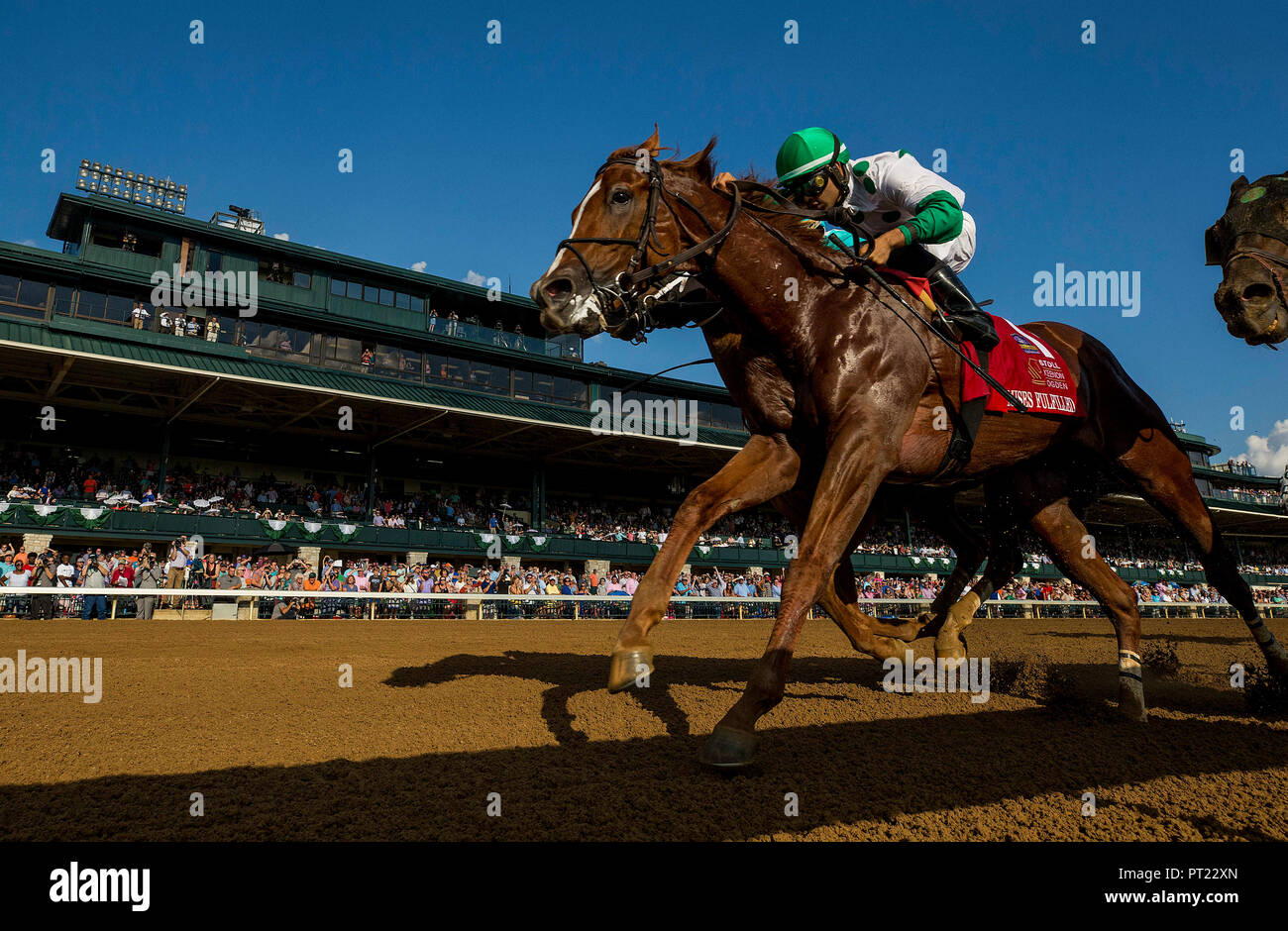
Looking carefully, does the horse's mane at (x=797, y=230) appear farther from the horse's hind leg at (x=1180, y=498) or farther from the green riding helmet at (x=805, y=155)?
the horse's hind leg at (x=1180, y=498)

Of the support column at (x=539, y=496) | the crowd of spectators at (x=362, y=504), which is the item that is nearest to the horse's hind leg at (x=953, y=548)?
the crowd of spectators at (x=362, y=504)

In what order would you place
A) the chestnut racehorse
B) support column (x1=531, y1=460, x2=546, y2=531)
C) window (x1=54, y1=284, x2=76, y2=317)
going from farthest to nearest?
support column (x1=531, y1=460, x2=546, y2=531) < window (x1=54, y1=284, x2=76, y2=317) < the chestnut racehorse

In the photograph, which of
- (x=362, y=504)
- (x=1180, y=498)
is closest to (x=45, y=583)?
(x=362, y=504)

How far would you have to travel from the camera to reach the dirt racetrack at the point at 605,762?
246 cm

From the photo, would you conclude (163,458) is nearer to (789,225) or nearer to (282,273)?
(282,273)

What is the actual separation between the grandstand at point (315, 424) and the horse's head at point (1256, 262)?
20.1m

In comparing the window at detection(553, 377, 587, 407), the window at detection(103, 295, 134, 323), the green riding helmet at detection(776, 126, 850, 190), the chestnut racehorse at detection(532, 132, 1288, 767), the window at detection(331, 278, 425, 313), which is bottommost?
the chestnut racehorse at detection(532, 132, 1288, 767)

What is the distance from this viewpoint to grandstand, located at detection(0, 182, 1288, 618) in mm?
24453

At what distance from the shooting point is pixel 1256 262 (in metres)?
3.39

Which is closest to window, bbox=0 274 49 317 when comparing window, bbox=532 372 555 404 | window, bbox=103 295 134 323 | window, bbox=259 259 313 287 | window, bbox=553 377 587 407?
window, bbox=103 295 134 323

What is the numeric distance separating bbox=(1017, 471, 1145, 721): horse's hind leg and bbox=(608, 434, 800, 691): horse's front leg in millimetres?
2629

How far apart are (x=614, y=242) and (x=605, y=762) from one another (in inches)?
99.0

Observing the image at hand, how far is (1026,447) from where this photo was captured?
5.05 metres

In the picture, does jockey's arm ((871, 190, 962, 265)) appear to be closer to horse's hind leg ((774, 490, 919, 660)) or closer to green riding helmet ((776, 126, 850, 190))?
green riding helmet ((776, 126, 850, 190))
